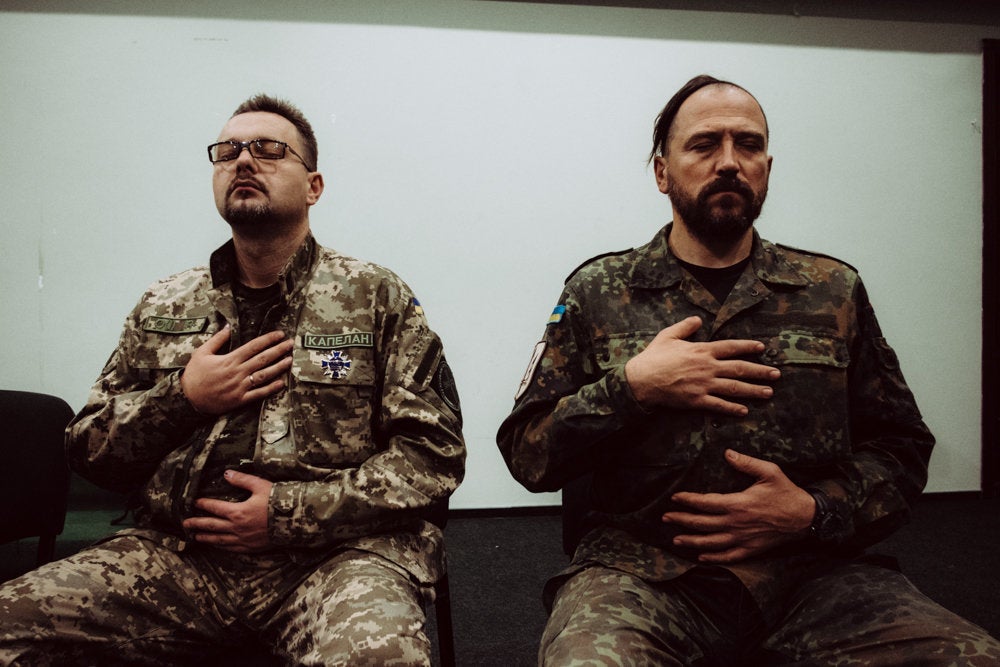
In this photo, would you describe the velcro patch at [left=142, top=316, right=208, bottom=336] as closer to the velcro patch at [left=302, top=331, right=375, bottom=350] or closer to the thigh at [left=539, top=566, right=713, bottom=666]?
the velcro patch at [left=302, top=331, right=375, bottom=350]

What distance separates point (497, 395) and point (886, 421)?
72.0 inches

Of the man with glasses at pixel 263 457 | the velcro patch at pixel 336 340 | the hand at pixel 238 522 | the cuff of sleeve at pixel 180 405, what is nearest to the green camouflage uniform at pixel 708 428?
the man with glasses at pixel 263 457

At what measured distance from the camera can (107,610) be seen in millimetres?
1036

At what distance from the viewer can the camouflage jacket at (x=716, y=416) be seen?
3.59 ft

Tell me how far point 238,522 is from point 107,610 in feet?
0.76

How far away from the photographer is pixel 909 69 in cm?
301

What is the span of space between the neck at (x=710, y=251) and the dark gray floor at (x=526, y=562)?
1146mm

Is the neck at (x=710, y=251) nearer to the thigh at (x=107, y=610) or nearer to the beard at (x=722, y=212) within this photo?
the beard at (x=722, y=212)

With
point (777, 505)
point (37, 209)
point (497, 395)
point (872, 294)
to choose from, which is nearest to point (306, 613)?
point (777, 505)

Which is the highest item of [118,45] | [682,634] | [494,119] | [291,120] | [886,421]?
[118,45]

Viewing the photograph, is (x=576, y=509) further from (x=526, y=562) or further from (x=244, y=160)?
(x=526, y=562)

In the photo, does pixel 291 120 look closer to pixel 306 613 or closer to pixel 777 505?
pixel 306 613

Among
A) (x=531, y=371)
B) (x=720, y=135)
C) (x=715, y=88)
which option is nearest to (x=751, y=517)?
(x=531, y=371)

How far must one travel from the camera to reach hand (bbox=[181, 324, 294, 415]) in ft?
3.92
